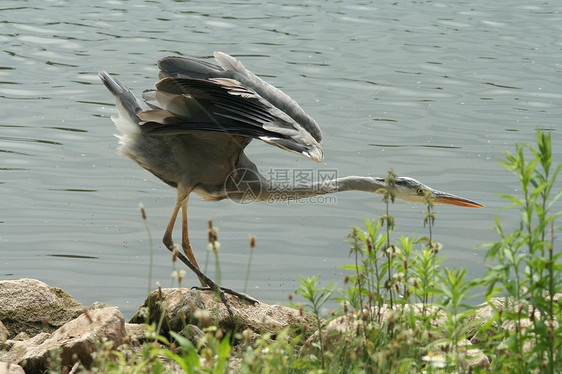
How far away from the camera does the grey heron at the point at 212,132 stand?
478 cm

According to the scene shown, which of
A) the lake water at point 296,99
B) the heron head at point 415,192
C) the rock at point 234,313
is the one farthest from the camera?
the lake water at point 296,99

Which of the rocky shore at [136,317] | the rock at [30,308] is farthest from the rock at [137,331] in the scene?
the rock at [30,308]

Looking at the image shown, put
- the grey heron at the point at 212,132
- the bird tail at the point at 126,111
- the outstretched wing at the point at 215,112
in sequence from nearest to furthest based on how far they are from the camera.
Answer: the outstretched wing at the point at 215,112 → the grey heron at the point at 212,132 → the bird tail at the point at 126,111

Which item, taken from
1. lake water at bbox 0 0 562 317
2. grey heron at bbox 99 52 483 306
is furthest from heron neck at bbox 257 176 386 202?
lake water at bbox 0 0 562 317

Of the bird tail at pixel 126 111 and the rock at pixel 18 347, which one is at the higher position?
the bird tail at pixel 126 111

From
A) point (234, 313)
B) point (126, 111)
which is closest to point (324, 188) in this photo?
point (234, 313)

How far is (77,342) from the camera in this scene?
3600 mm

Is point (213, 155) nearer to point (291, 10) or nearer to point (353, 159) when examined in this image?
point (353, 159)

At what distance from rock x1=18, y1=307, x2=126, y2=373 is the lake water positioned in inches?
71.2

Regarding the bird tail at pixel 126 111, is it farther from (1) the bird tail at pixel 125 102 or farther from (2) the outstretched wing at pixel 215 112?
(2) the outstretched wing at pixel 215 112

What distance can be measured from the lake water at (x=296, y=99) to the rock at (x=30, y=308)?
974mm

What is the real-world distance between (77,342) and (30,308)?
1153 millimetres

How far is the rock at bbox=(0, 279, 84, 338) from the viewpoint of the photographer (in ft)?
15.0

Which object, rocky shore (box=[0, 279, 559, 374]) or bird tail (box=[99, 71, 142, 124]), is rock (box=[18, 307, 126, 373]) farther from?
bird tail (box=[99, 71, 142, 124])
